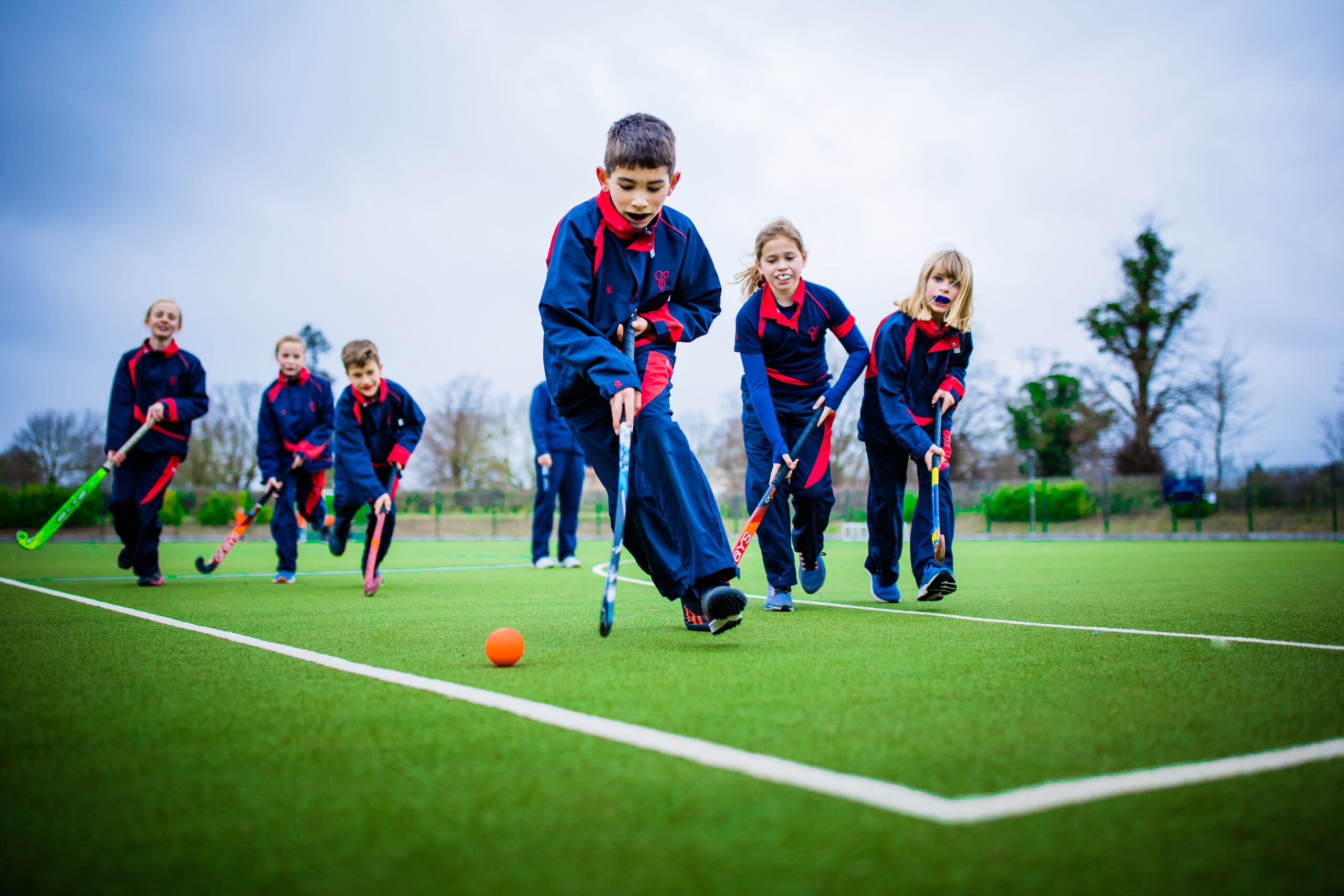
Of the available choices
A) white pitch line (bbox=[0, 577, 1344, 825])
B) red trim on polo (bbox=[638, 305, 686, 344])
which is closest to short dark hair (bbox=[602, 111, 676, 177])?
red trim on polo (bbox=[638, 305, 686, 344])

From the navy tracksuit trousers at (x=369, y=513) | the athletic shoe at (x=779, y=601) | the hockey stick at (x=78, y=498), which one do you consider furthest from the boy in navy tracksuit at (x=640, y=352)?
the hockey stick at (x=78, y=498)

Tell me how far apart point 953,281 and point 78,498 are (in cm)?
740

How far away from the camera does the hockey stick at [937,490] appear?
4.98 meters

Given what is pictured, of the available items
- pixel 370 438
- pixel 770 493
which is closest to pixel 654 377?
pixel 770 493

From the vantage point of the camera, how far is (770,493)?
5.30 meters

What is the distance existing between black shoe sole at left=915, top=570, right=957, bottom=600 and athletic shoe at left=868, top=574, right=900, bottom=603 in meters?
0.54

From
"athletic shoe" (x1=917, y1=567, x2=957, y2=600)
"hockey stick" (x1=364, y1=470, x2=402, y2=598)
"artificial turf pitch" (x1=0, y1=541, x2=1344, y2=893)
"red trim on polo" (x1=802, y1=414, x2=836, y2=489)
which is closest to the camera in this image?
"artificial turf pitch" (x1=0, y1=541, x2=1344, y2=893)

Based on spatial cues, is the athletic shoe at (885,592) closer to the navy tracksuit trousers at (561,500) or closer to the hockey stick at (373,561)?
the hockey stick at (373,561)

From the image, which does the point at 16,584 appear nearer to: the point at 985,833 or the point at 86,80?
the point at 985,833

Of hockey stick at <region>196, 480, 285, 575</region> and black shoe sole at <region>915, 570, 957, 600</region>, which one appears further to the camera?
hockey stick at <region>196, 480, 285, 575</region>

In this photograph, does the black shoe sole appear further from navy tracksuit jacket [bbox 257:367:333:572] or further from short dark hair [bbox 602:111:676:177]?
navy tracksuit jacket [bbox 257:367:333:572]

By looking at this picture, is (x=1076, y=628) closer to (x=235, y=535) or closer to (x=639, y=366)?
(x=639, y=366)

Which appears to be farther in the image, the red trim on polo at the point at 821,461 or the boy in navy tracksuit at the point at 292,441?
the boy in navy tracksuit at the point at 292,441

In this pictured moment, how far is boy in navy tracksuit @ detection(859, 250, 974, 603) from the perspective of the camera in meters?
5.18
